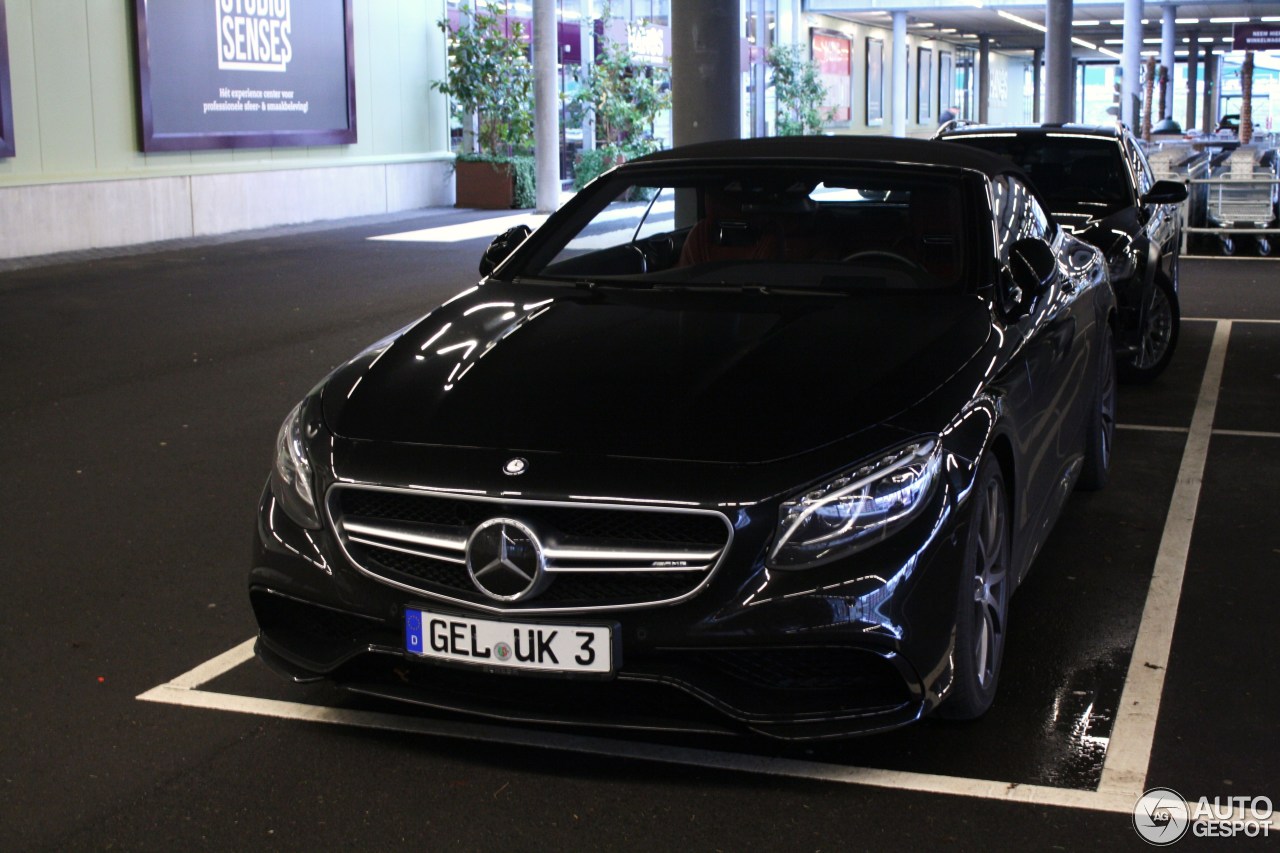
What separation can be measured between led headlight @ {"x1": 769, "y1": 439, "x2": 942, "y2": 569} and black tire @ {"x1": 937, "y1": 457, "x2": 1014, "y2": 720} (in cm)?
24

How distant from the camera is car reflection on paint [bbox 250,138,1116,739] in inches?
135

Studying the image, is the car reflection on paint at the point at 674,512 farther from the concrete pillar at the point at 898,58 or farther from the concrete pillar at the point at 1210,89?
the concrete pillar at the point at 1210,89

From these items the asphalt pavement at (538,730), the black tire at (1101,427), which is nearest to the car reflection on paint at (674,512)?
the asphalt pavement at (538,730)

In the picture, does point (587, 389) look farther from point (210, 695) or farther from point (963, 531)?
point (210, 695)

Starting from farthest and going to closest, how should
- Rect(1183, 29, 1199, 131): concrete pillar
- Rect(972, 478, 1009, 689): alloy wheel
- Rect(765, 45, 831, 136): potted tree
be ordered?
Rect(1183, 29, 1199, 131): concrete pillar → Rect(765, 45, 831, 136): potted tree → Rect(972, 478, 1009, 689): alloy wheel

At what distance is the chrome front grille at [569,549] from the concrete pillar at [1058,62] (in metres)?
25.1

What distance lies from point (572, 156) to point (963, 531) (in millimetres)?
28371

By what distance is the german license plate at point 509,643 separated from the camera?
3451 millimetres

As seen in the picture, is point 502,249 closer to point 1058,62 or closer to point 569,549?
point 569,549

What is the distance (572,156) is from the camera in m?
31.4

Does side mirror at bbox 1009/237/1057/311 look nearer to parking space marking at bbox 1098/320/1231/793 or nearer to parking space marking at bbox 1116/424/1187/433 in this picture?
parking space marking at bbox 1098/320/1231/793

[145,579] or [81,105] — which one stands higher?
[81,105]

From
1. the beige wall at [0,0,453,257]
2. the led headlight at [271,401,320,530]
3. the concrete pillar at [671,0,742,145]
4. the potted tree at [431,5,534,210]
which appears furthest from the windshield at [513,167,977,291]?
the potted tree at [431,5,534,210]

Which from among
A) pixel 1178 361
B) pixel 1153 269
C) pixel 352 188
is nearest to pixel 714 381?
pixel 1153 269
